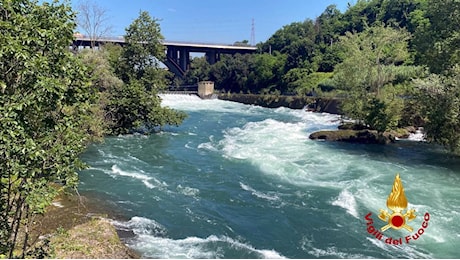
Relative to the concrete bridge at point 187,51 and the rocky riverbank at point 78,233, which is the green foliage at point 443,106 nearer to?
the rocky riverbank at point 78,233

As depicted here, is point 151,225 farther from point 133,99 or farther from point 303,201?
point 133,99

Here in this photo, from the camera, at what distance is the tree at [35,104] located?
201 inches

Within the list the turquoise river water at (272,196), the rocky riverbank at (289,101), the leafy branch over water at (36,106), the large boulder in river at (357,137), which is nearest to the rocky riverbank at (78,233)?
the turquoise river water at (272,196)

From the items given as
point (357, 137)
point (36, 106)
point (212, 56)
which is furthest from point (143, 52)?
point (212, 56)

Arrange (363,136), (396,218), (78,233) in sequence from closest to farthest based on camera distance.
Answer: (78,233)
(396,218)
(363,136)

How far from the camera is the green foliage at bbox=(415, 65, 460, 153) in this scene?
720 inches

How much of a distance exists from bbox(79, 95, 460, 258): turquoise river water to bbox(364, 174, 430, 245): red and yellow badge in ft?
0.26

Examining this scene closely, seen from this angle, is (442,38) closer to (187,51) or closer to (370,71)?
(370,71)

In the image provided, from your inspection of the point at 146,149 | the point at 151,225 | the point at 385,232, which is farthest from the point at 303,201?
the point at 146,149

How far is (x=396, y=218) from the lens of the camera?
37.0 feet

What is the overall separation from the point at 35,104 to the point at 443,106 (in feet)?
62.2

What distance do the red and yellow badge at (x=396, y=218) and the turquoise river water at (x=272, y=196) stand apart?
0.08 meters

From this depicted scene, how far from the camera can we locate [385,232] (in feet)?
37.1

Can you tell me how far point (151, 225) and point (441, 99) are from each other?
1549 centimetres
